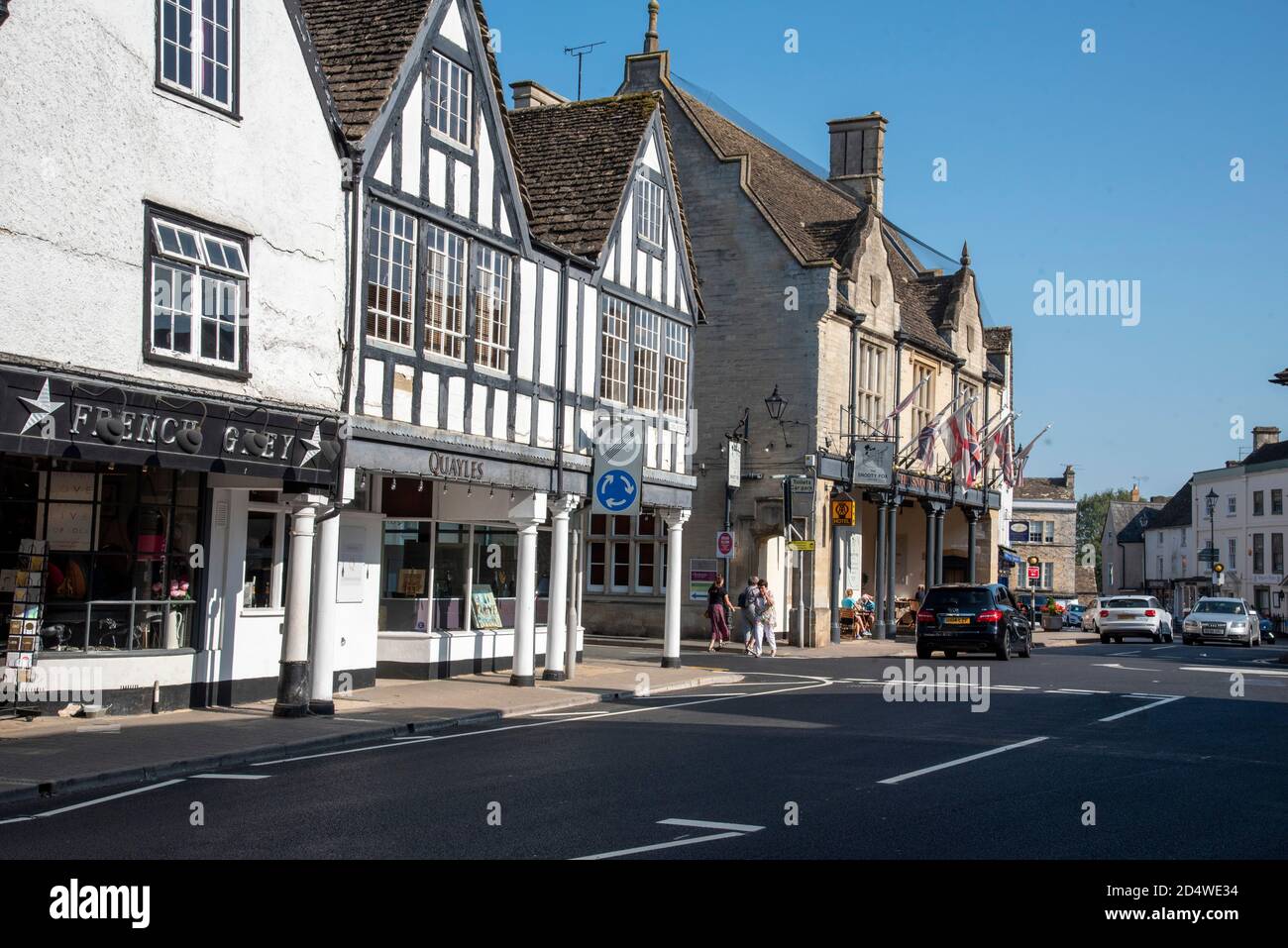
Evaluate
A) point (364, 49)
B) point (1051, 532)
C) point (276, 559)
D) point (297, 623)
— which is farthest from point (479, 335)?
point (1051, 532)

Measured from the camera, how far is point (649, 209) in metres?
25.8

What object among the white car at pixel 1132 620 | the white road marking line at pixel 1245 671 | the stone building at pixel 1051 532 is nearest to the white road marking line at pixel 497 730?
the white road marking line at pixel 1245 671

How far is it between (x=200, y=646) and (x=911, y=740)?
28.6 feet

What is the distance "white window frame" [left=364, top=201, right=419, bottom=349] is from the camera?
18016 millimetres

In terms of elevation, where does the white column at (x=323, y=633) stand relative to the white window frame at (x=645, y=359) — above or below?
below

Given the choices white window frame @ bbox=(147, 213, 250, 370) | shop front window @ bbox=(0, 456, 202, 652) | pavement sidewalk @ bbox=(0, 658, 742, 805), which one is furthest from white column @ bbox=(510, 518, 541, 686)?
white window frame @ bbox=(147, 213, 250, 370)

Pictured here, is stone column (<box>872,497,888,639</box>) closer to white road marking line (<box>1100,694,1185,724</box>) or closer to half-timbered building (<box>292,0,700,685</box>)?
half-timbered building (<box>292,0,700,685</box>)

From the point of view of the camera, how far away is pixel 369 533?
A: 20.6m

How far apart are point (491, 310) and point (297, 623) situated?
6341 millimetres

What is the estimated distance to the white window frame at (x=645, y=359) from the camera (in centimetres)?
2522

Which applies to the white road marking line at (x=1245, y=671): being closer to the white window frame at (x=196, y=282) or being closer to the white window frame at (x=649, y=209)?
the white window frame at (x=649, y=209)

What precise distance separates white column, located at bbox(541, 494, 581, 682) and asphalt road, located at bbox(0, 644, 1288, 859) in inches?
138

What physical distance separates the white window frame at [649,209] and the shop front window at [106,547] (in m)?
11.0
